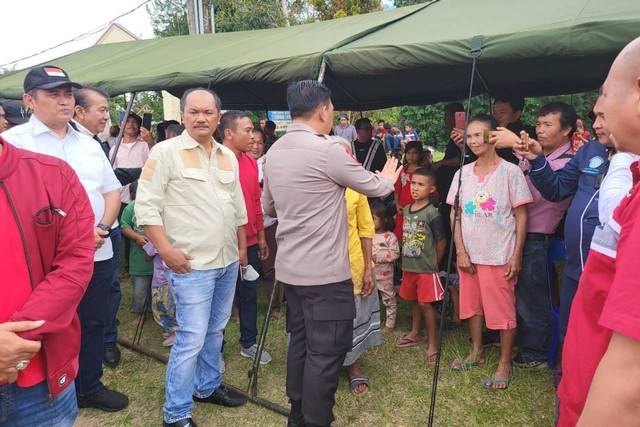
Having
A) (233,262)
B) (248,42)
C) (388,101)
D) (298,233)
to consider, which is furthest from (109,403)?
(388,101)

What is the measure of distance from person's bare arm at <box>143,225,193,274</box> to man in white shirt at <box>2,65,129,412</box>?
0.39 meters

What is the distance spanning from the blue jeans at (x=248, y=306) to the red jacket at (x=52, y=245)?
185 centimetres

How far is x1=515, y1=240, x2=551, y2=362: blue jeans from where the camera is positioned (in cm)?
291

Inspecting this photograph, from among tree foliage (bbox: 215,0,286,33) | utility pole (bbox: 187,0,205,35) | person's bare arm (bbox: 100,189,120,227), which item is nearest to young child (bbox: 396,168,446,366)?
person's bare arm (bbox: 100,189,120,227)

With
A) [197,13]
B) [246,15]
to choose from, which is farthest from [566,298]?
[246,15]

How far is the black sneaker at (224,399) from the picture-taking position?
8.91 ft

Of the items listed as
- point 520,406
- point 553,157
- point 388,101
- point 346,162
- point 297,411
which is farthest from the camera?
point 388,101

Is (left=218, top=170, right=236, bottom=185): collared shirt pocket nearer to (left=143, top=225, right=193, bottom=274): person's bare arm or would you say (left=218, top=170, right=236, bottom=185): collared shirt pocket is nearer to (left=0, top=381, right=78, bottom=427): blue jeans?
(left=143, top=225, right=193, bottom=274): person's bare arm

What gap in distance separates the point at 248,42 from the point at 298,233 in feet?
12.8

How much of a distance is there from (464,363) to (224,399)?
69.9 inches

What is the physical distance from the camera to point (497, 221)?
2.77m

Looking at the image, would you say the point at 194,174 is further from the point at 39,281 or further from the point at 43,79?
the point at 39,281

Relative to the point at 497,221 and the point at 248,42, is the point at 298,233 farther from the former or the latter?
the point at 248,42

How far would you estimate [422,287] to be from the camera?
3.29m
